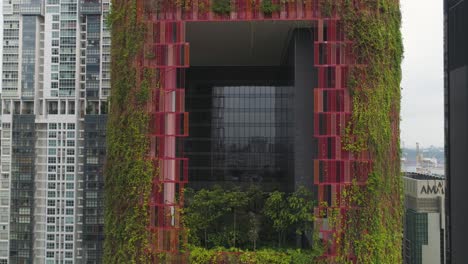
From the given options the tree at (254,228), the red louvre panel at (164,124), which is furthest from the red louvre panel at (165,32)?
the tree at (254,228)

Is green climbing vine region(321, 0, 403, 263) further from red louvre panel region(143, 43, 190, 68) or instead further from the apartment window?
the apartment window

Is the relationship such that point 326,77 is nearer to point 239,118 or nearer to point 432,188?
point 239,118

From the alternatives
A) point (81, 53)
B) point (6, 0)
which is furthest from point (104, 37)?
point (6, 0)

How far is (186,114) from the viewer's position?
16.3m

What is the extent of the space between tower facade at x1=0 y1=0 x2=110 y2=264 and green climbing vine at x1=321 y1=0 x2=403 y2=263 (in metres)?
46.2

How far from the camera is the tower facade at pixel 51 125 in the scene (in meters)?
57.8

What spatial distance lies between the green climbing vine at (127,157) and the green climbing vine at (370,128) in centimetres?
721

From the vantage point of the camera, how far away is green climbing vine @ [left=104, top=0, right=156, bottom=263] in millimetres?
16250

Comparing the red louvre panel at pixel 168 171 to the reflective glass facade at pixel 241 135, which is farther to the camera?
the reflective glass facade at pixel 241 135

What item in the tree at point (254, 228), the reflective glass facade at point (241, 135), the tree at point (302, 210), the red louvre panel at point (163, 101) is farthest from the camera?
the reflective glass facade at point (241, 135)

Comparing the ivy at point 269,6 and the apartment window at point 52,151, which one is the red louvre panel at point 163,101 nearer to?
the ivy at point 269,6

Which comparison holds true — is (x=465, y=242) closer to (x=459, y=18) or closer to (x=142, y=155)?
(x=459, y=18)

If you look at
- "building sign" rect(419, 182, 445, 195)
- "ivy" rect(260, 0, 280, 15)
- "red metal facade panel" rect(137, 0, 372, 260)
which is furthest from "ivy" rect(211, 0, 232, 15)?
"building sign" rect(419, 182, 445, 195)

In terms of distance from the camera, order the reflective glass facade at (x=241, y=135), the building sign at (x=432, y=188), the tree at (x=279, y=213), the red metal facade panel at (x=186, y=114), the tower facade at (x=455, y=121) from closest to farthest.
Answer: the red metal facade panel at (x=186, y=114)
the tree at (x=279, y=213)
the tower facade at (x=455, y=121)
the reflective glass facade at (x=241, y=135)
the building sign at (x=432, y=188)
